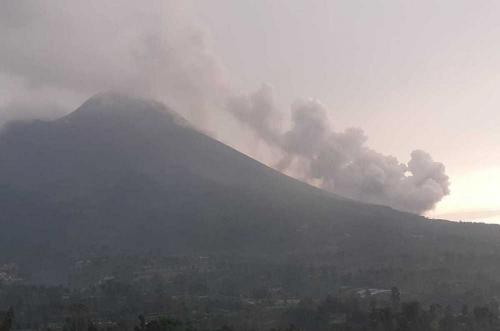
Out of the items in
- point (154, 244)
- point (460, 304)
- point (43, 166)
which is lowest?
point (460, 304)

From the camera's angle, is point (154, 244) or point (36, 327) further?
point (154, 244)

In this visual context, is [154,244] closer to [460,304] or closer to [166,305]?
[166,305]

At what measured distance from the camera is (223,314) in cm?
6119

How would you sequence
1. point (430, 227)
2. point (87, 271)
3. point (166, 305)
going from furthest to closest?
point (430, 227)
point (87, 271)
point (166, 305)

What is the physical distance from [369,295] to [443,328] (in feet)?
59.8

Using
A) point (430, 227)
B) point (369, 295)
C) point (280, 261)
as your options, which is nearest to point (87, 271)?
point (280, 261)

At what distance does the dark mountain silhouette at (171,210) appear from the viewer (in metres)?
102

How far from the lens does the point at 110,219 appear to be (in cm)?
11894

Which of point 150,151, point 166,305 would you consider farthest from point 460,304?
point 150,151

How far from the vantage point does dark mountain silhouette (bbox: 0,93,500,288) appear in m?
102

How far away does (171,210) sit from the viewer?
397 feet

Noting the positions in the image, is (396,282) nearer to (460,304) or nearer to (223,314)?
(460,304)

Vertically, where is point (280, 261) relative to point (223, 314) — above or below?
above

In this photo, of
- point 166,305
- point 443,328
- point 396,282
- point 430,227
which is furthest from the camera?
point 430,227
